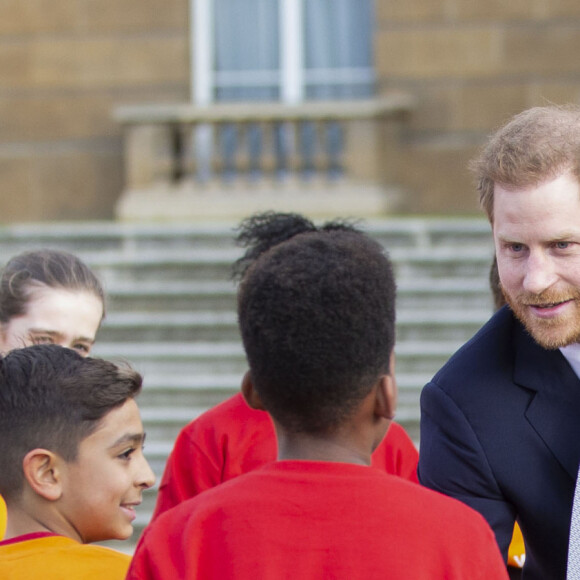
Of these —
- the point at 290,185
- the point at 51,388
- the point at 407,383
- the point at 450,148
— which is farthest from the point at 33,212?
the point at 51,388

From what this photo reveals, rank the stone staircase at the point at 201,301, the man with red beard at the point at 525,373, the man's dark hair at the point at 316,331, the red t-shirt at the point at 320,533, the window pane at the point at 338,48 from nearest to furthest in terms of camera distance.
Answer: the red t-shirt at the point at 320,533, the man's dark hair at the point at 316,331, the man with red beard at the point at 525,373, the stone staircase at the point at 201,301, the window pane at the point at 338,48

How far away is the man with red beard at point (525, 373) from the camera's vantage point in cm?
246

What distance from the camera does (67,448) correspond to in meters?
2.70

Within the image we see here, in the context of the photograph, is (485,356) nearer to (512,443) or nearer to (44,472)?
(512,443)

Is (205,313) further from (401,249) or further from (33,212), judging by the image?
(33,212)

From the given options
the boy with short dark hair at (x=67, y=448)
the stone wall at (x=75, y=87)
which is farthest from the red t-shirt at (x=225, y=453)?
the stone wall at (x=75, y=87)

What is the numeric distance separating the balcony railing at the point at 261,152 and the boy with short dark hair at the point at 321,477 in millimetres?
8264

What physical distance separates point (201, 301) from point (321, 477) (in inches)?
276

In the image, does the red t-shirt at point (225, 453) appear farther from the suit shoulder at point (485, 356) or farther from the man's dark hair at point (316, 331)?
the man's dark hair at point (316, 331)

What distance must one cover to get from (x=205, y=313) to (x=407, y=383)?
73.0 inches

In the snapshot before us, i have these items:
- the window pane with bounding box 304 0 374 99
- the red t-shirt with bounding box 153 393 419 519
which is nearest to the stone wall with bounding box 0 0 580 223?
the window pane with bounding box 304 0 374 99

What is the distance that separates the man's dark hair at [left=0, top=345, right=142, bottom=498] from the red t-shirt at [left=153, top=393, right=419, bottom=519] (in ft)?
1.98

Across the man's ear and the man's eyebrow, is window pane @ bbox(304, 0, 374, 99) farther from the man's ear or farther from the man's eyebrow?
the man's ear

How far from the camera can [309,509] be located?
2.00 meters
